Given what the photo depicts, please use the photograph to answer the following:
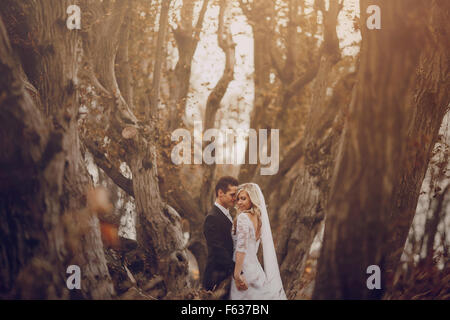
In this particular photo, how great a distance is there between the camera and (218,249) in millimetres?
5051

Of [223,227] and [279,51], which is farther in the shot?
[279,51]

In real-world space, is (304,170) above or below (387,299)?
above

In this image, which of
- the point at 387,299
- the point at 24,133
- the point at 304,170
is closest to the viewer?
the point at 24,133

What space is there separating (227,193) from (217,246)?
573 mm

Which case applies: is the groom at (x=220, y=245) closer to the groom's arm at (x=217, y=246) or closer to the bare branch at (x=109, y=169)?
the groom's arm at (x=217, y=246)

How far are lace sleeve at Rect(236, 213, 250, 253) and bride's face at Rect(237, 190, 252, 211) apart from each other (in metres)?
0.27

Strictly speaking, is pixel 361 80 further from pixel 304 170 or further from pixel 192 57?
pixel 192 57

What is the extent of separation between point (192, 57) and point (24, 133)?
3.41 meters

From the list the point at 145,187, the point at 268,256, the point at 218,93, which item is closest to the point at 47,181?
the point at 145,187

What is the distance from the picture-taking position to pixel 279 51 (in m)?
7.55

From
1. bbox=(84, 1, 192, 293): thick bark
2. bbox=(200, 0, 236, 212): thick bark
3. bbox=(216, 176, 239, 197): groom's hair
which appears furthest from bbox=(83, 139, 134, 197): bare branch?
bbox=(216, 176, 239, 197): groom's hair

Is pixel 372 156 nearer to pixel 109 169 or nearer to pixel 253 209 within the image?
pixel 253 209
